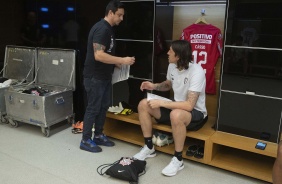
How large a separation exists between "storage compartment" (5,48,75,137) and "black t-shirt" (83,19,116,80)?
0.74m

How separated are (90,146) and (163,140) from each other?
723mm

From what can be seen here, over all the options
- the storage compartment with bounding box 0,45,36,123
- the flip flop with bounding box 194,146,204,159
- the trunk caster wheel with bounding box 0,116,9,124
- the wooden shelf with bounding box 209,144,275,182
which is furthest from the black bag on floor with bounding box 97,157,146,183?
the storage compartment with bounding box 0,45,36,123

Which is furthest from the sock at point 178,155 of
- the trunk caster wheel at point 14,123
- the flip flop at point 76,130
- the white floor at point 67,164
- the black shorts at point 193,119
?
the trunk caster wheel at point 14,123

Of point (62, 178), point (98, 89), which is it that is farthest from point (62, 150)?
point (98, 89)

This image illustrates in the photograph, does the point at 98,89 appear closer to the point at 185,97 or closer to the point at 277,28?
the point at 185,97

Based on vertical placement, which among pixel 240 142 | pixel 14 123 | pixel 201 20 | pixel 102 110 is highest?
pixel 201 20

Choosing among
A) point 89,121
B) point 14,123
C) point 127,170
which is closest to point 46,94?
point 14,123

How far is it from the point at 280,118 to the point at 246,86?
361 millimetres

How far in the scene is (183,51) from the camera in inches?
92.0

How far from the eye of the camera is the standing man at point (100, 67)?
7.97 ft

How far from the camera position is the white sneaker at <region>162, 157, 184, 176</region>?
2.28 m

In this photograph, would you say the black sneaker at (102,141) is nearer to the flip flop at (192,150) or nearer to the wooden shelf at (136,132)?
the wooden shelf at (136,132)

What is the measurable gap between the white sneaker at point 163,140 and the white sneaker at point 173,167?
32 centimetres

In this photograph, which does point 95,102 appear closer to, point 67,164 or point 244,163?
point 67,164
